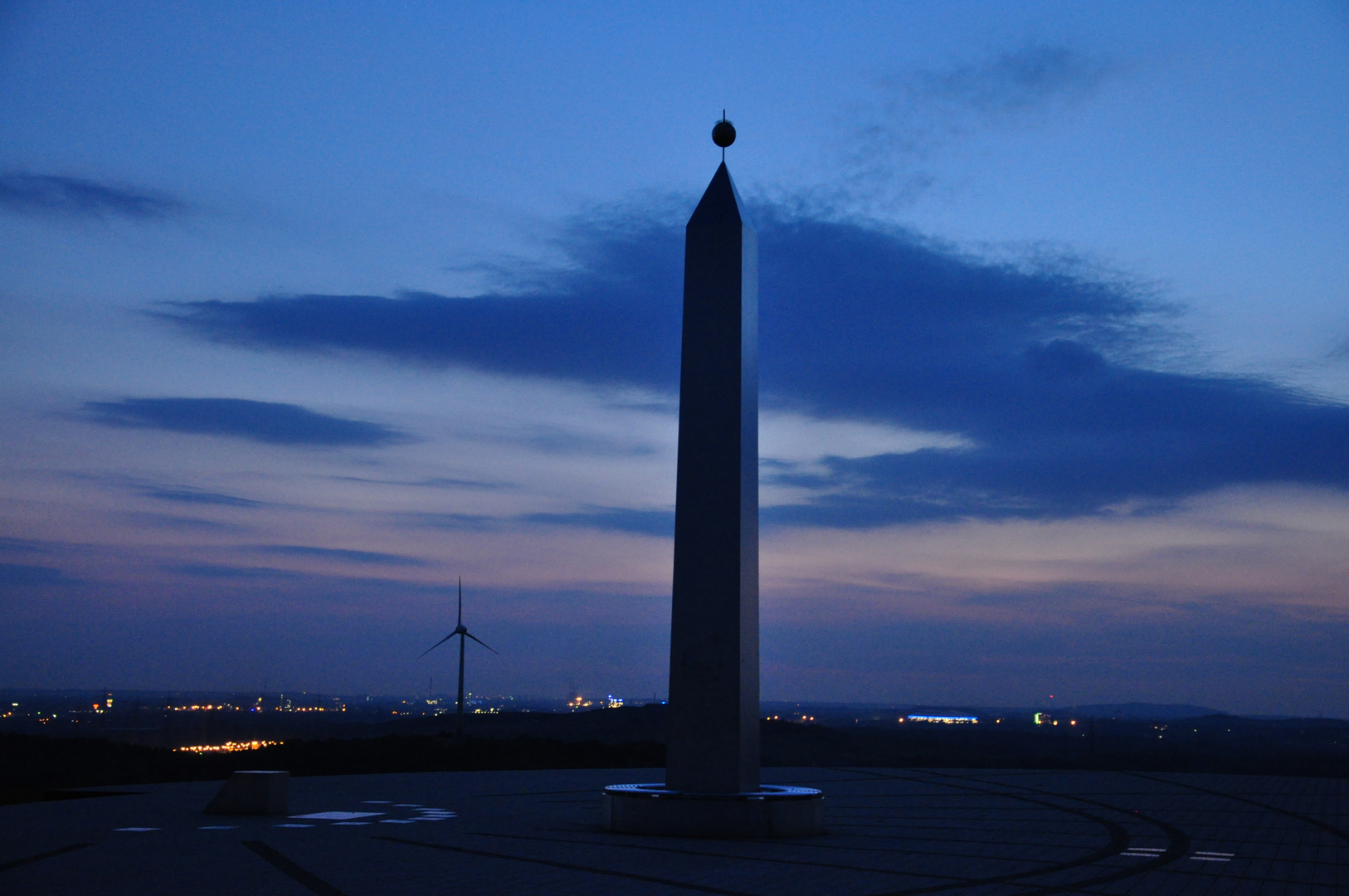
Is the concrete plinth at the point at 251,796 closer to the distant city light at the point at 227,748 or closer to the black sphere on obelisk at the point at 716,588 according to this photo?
the black sphere on obelisk at the point at 716,588

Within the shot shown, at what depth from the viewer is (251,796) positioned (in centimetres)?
→ 2120

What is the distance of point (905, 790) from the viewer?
93.7 feet

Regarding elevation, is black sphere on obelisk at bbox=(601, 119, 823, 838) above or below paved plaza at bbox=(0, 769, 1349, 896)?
above

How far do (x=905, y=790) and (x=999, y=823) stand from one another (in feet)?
26.5

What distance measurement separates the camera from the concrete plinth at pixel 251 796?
2111cm

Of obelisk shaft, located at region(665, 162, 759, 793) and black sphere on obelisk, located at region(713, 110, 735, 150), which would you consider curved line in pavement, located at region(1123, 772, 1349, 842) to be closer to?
obelisk shaft, located at region(665, 162, 759, 793)

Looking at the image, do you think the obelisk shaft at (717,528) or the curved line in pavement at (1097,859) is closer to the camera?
the curved line in pavement at (1097,859)

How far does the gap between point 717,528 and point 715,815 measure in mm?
4599

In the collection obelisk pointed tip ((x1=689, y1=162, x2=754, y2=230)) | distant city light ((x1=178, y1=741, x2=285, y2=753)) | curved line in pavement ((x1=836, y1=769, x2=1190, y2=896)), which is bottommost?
distant city light ((x1=178, y1=741, x2=285, y2=753))

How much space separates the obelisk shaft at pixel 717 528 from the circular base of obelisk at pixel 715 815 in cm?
65

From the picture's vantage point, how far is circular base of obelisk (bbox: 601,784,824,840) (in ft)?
59.9

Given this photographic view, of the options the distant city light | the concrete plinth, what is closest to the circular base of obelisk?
the concrete plinth

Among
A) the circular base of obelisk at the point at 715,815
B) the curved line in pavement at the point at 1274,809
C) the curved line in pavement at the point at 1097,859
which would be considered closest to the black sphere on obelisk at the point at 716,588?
the circular base of obelisk at the point at 715,815

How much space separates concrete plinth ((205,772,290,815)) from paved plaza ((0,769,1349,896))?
0.65 metres
